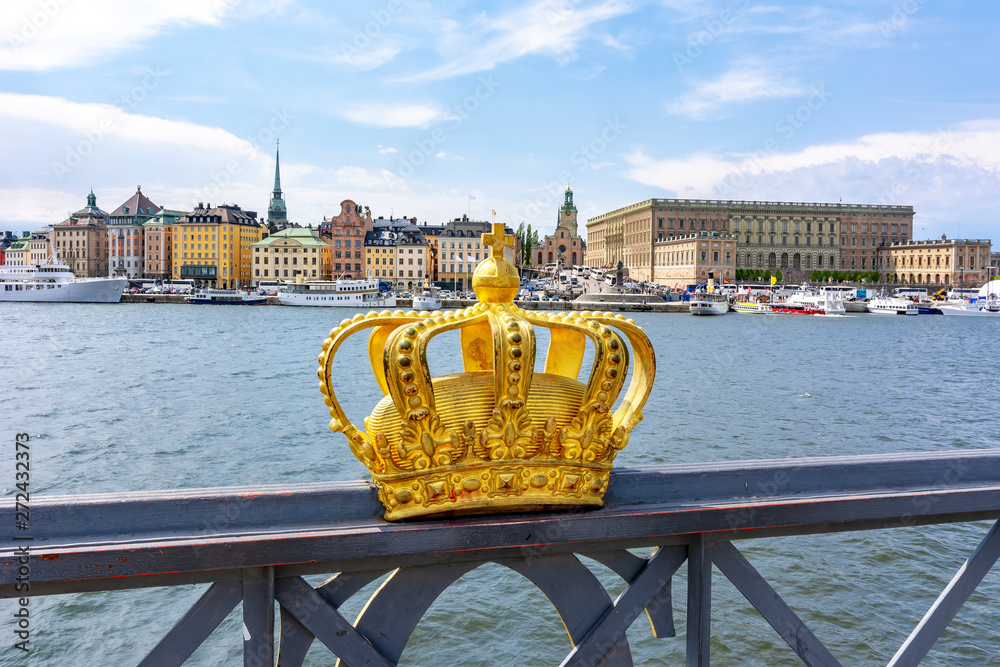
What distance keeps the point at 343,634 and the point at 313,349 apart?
32.8 m

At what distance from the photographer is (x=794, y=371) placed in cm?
2834

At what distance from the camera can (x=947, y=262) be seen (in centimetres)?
10256

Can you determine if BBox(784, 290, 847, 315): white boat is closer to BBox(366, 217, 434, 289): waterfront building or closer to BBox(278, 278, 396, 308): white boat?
BBox(366, 217, 434, 289): waterfront building

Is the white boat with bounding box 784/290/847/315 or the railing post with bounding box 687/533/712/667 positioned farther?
the white boat with bounding box 784/290/847/315

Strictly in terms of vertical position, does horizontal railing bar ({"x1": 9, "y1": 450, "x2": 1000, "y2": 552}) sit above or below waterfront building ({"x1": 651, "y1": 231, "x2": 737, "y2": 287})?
below

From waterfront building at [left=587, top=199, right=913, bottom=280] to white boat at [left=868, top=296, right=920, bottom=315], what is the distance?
26317 mm

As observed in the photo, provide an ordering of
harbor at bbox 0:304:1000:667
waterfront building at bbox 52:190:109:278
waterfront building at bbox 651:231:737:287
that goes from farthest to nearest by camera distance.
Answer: waterfront building at bbox 52:190:109:278
waterfront building at bbox 651:231:737:287
harbor at bbox 0:304:1000:667

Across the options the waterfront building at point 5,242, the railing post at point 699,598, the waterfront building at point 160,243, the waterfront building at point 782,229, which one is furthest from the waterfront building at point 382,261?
the railing post at point 699,598

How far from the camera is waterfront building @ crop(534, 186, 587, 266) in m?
144

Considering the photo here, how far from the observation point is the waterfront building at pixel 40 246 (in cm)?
11156

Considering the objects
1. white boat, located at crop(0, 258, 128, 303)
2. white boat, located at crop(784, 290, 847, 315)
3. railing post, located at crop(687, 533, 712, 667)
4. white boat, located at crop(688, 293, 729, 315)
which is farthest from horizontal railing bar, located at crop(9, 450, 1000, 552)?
white boat, located at crop(0, 258, 128, 303)

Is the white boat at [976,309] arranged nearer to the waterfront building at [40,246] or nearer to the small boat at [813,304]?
the small boat at [813,304]

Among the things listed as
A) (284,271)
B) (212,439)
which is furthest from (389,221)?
(212,439)

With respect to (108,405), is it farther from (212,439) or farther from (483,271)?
(483,271)
